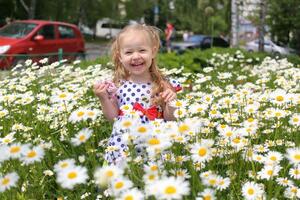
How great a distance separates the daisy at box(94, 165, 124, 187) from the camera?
59.6 inches

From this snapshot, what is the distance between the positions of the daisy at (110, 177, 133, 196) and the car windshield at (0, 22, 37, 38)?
35.5ft

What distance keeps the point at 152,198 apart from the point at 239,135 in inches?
35.9

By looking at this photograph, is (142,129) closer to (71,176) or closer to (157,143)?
(157,143)

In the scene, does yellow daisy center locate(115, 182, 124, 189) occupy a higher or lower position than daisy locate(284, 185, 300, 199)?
higher

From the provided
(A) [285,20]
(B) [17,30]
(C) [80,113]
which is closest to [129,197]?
(C) [80,113]

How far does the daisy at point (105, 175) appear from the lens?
4.97 ft

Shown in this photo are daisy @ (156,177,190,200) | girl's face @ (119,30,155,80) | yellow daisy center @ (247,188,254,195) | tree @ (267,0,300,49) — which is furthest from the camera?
tree @ (267,0,300,49)

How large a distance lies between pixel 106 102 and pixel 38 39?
9611 millimetres

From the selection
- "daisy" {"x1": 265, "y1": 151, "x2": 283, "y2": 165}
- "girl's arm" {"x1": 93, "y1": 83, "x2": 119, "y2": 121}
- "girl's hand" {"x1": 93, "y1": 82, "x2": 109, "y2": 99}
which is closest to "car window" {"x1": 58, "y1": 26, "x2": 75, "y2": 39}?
"girl's arm" {"x1": 93, "y1": 83, "x2": 119, "y2": 121}

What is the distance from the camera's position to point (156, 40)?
3.07 metres

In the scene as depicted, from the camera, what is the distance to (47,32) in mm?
12969

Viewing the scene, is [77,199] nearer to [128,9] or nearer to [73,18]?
[73,18]

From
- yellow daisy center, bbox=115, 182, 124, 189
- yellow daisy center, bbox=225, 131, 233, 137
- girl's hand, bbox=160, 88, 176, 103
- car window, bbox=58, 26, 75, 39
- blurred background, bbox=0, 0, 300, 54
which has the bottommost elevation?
blurred background, bbox=0, 0, 300, 54

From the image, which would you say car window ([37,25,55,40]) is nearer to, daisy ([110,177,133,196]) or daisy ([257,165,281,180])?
daisy ([257,165,281,180])
